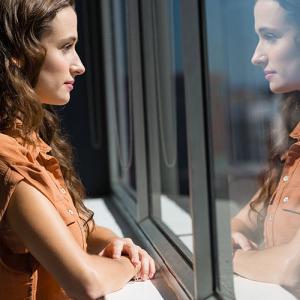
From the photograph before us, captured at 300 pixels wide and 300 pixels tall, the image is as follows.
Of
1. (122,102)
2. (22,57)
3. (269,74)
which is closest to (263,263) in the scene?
(269,74)

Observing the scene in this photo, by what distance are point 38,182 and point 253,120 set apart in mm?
634

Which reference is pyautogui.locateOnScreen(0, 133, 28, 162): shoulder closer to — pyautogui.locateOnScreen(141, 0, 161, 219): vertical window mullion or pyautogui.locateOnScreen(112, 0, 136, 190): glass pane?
pyautogui.locateOnScreen(141, 0, 161, 219): vertical window mullion

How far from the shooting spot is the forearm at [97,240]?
1.31 meters

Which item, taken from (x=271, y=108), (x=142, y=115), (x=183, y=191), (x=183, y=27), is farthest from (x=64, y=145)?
(x=183, y=191)

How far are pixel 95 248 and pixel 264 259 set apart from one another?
1.24 ft

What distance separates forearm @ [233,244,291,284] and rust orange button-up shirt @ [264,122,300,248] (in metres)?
0.02

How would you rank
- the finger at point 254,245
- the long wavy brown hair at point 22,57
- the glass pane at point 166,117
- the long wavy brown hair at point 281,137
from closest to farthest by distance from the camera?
the long wavy brown hair at point 281,137 → the long wavy brown hair at point 22,57 → the finger at point 254,245 → the glass pane at point 166,117

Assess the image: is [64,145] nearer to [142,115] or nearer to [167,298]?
[167,298]

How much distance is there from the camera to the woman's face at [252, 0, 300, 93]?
98 cm

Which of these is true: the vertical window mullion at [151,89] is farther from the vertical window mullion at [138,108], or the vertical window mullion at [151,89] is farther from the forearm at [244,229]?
the forearm at [244,229]

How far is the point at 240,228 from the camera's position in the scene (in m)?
1.33

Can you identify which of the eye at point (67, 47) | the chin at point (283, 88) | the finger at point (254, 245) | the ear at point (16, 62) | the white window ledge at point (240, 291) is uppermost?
the eye at point (67, 47)

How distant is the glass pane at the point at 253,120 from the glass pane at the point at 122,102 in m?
1.08

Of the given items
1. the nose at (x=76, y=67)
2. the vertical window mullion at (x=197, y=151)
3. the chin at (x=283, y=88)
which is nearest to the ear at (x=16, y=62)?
the nose at (x=76, y=67)
